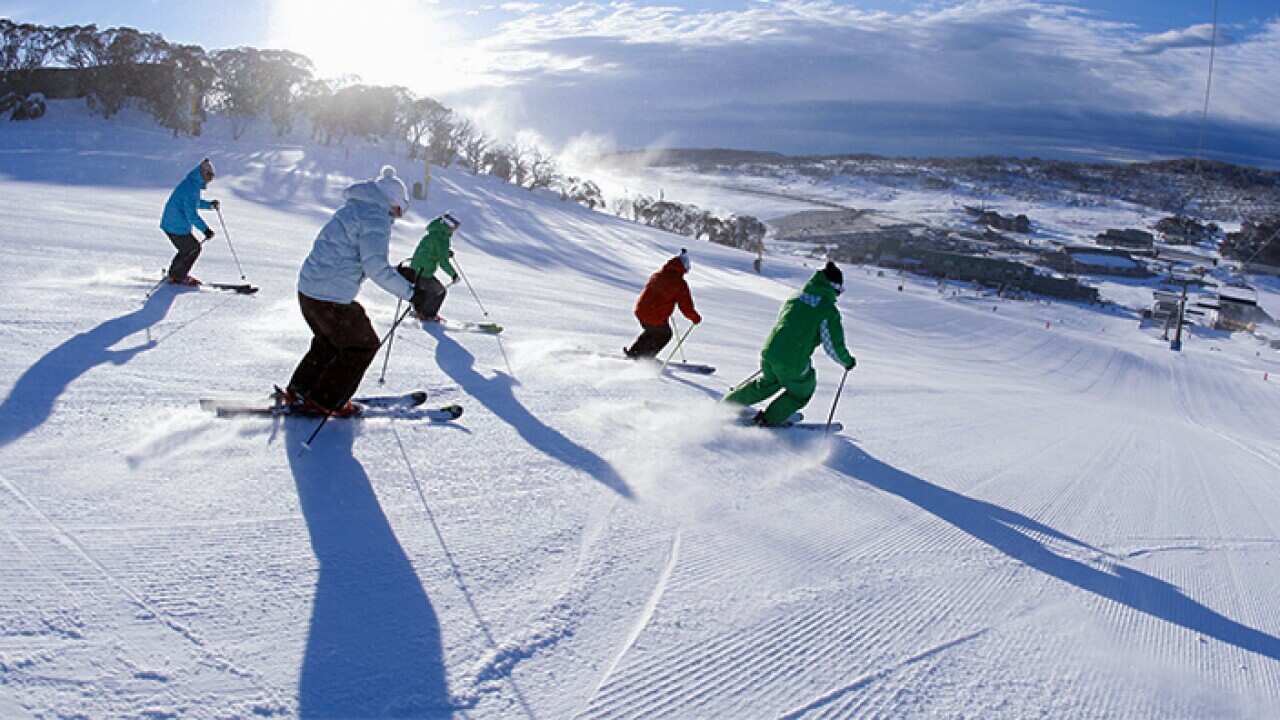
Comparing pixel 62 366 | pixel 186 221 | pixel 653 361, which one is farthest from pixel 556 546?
pixel 186 221

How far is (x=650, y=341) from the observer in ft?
28.3

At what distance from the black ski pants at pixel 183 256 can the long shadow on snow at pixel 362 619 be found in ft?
18.4

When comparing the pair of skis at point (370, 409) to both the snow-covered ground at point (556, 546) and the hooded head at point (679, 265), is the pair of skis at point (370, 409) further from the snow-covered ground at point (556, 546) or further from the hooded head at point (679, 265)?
the hooded head at point (679, 265)

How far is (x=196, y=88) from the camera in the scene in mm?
31156

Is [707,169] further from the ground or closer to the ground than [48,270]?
further from the ground

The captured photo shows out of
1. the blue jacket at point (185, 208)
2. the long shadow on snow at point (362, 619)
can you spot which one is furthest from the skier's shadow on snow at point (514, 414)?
the blue jacket at point (185, 208)

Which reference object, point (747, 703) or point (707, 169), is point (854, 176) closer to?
point (707, 169)

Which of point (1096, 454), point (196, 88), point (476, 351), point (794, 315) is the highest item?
point (196, 88)

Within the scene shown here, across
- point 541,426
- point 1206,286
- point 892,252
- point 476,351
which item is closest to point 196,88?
point 476,351

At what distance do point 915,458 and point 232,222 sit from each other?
558 inches

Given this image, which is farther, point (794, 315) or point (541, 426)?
point (794, 315)

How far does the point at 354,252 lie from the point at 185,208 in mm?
5405

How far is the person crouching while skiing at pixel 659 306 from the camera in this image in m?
8.52

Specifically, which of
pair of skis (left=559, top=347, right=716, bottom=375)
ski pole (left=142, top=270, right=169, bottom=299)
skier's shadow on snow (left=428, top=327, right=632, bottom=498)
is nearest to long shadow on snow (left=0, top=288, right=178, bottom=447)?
ski pole (left=142, top=270, right=169, bottom=299)
